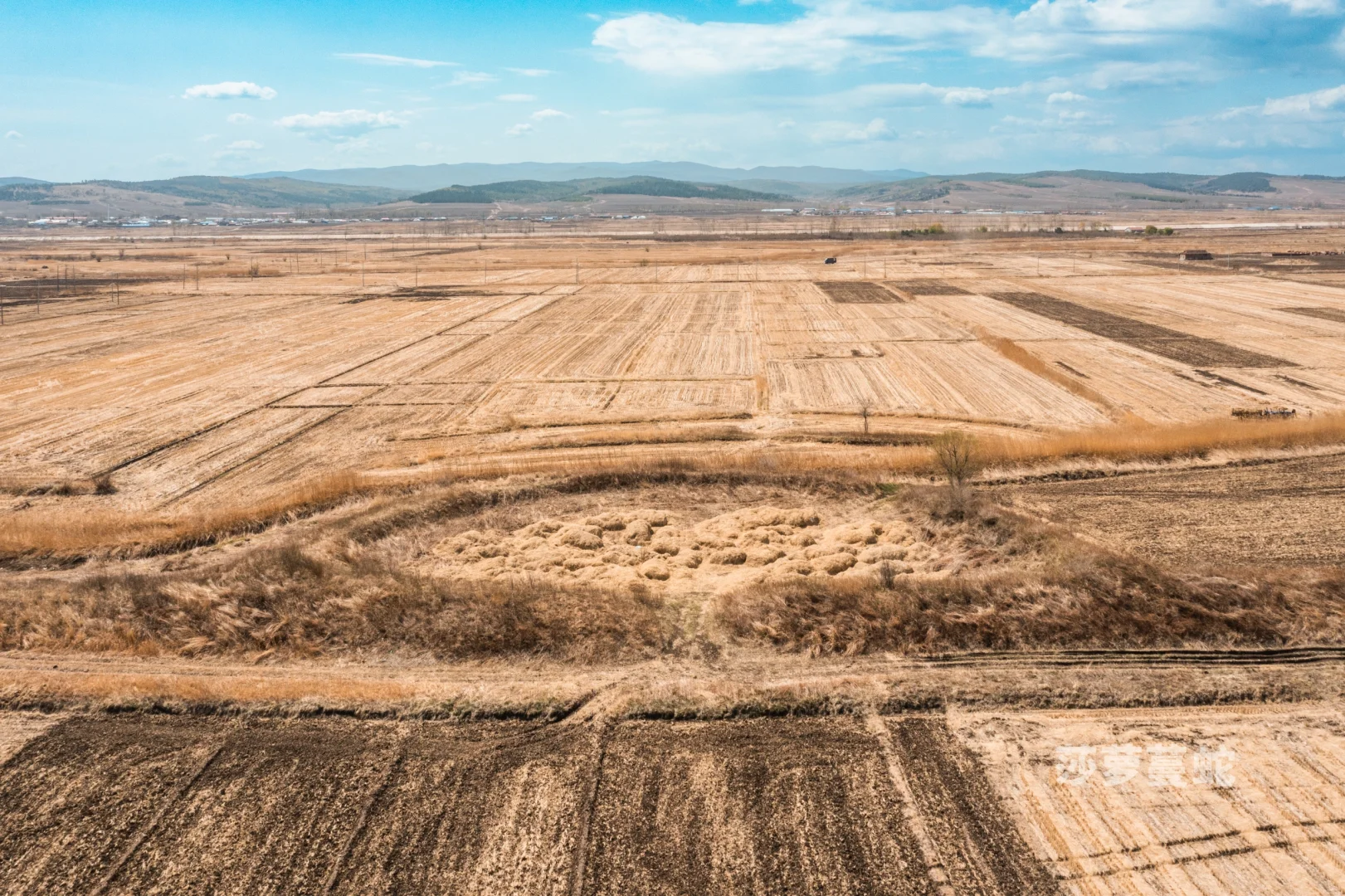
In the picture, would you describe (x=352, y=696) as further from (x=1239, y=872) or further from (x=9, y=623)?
(x=1239, y=872)

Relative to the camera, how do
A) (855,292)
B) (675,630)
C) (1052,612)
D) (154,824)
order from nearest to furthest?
(154,824), (1052,612), (675,630), (855,292)

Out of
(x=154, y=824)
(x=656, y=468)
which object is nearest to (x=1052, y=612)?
(x=656, y=468)

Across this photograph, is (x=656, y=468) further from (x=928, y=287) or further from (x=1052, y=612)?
(x=928, y=287)

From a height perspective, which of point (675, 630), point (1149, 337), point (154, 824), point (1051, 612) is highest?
point (1149, 337)

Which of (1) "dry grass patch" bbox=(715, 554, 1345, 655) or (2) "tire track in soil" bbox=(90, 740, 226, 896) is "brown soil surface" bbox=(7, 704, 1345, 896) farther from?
(1) "dry grass patch" bbox=(715, 554, 1345, 655)

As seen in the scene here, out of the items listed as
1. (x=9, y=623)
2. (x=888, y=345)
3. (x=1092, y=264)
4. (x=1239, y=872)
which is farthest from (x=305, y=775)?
(x=1092, y=264)

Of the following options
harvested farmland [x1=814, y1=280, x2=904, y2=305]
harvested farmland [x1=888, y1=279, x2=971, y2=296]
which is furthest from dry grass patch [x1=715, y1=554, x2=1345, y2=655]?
harvested farmland [x1=888, y1=279, x2=971, y2=296]
